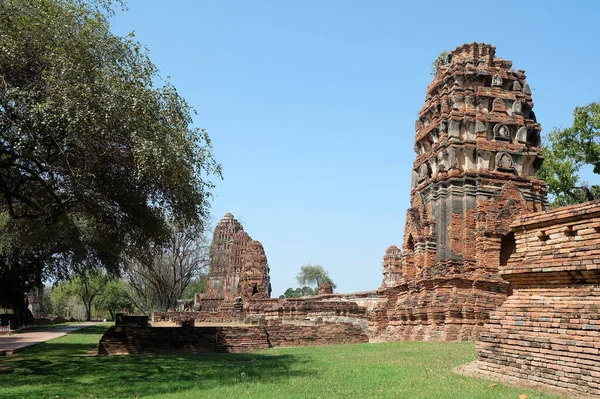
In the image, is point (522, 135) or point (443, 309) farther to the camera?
point (522, 135)

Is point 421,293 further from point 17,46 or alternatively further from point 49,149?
point 17,46

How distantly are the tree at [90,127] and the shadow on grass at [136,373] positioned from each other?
2.95 m

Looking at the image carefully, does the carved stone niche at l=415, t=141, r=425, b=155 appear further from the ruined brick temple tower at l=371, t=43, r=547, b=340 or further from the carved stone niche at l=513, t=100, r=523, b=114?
the carved stone niche at l=513, t=100, r=523, b=114

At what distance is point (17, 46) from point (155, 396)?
660 cm

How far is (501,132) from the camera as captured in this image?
17797mm

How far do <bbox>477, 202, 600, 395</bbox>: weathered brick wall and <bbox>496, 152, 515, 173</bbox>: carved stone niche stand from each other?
31.8ft

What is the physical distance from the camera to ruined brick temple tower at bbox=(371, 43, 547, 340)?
641 inches

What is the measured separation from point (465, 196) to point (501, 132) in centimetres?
229

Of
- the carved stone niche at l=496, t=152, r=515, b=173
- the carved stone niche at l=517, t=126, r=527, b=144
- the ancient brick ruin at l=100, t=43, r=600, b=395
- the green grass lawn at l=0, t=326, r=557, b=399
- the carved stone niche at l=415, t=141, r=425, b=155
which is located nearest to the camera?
the green grass lawn at l=0, t=326, r=557, b=399

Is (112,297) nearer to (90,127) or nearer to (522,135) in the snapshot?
(522,135)

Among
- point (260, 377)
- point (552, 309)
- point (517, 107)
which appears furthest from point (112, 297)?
point (552, 309)

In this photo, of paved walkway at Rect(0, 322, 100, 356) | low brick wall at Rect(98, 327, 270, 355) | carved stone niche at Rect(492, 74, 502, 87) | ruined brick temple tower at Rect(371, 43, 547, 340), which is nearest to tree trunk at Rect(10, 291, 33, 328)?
paved walkway at Rect(0, 322, 100, 356)

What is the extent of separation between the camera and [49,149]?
10828mm

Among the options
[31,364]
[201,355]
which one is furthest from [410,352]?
[31,364]
